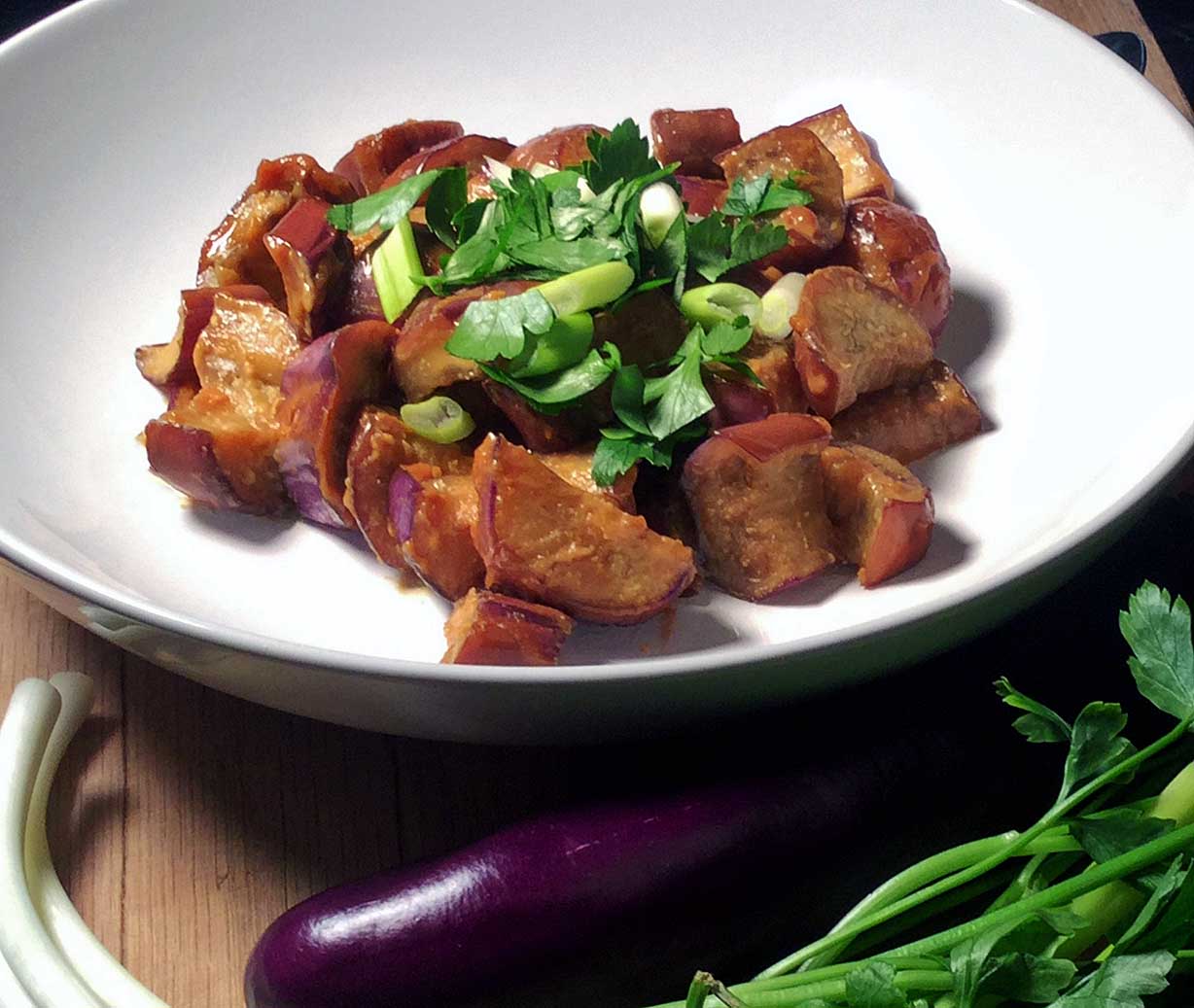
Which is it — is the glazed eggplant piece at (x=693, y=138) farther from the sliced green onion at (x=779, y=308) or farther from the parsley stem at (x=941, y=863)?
the parsley stem at (x=941, y=863)

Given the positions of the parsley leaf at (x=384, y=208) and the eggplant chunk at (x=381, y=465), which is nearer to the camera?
the eggplant chunk at (x=381, y=465)

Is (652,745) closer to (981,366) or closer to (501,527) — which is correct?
(501,527)

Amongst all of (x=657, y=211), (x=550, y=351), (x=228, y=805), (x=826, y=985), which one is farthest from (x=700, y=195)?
(x=826, y=985)

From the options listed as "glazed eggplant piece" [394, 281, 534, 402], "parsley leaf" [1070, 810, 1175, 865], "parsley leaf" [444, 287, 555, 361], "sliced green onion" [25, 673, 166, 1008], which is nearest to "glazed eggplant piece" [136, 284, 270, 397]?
"glazed eggplant piece" [394, 281, 534, 402]

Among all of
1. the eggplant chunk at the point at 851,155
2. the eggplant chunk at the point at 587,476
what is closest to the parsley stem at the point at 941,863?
the eggplant chunk at the point at 587,476

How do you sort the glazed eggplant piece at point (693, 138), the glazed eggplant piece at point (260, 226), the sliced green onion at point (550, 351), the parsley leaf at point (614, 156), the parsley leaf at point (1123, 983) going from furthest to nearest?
the glazed eggplant piece at point (693, 138) → the glazed eggplant piece at point (260, 226) → the parsley leaf at point (614, 156) → the sliced green onion at point (550, 351) → the parsley leaf at point (1123, 983)

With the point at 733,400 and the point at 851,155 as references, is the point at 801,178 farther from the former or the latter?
the point at 733,400

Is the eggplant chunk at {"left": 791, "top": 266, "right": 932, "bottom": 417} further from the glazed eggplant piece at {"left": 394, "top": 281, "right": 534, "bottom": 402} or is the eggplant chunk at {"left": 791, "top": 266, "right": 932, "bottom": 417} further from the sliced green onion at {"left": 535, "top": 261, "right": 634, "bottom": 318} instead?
the glazed eggplant piece at {"left": 394, "top": 281, "right": 534, "bottom": 402}
